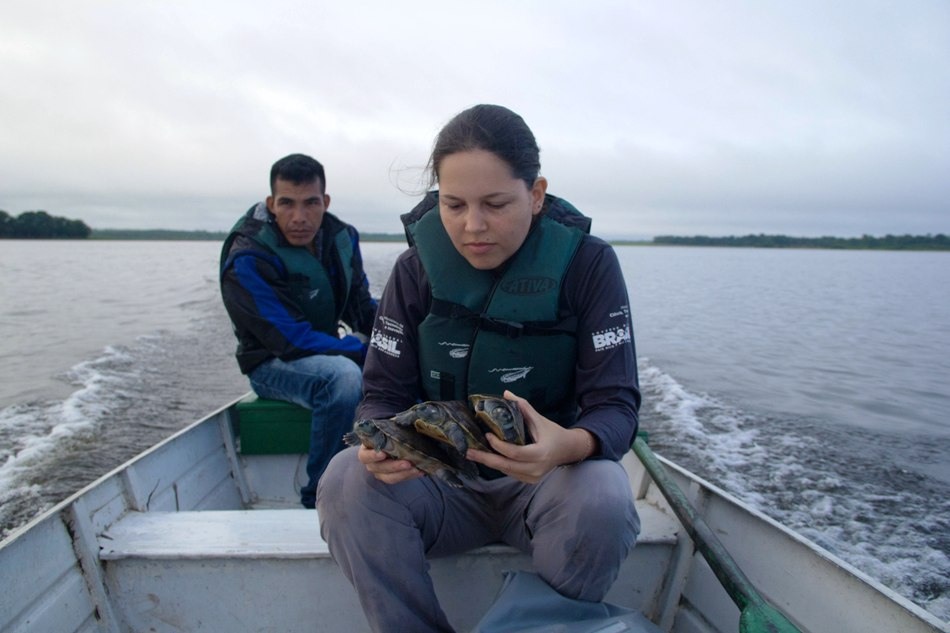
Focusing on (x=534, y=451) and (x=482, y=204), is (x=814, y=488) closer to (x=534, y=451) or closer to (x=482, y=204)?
(x=534, y=451)

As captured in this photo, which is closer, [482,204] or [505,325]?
[482,204]

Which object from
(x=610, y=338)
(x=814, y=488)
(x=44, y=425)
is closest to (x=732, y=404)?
(x=814, y=488)

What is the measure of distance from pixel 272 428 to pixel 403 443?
2453 mm

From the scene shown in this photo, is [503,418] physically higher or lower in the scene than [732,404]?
higher

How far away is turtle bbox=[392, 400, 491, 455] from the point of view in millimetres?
1749

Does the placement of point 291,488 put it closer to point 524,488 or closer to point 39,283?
point 524,488

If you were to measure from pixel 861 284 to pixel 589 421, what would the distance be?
33935 millimetres

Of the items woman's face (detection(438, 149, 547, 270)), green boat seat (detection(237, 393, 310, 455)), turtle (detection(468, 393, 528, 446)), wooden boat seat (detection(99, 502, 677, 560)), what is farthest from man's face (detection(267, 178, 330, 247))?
turtle (detection(468, 393, 528, 446))

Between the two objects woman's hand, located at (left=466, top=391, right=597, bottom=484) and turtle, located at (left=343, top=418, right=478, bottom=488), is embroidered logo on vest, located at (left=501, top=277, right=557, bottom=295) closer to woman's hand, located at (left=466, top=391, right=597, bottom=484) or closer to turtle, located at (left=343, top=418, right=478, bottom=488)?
woman's hand, located at (left=466, top=391, right=597, bottom=484)

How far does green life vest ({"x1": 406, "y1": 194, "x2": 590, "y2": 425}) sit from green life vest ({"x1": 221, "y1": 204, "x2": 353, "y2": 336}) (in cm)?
208

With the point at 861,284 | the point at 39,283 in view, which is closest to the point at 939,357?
the point at 861,284

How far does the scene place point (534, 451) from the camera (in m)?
1.70

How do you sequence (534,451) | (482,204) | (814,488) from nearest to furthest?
(534,451) < (482,204) < (814,488)

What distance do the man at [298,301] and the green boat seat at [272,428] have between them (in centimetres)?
10
